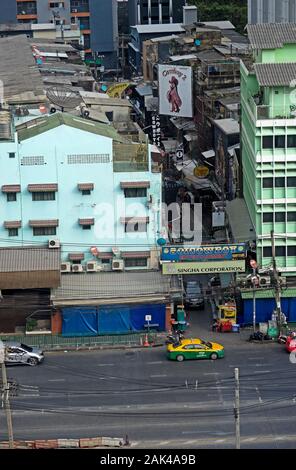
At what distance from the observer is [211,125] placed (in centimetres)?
4744

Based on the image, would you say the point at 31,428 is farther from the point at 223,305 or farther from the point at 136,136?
the point at 136,136

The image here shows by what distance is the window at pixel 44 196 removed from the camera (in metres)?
30.8

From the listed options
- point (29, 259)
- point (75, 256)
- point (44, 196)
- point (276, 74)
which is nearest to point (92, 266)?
point (75, 256)

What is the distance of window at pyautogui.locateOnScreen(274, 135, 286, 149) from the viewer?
29516 mm

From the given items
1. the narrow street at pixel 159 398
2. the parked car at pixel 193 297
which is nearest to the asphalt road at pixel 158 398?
the narrow street at pixel 159 398

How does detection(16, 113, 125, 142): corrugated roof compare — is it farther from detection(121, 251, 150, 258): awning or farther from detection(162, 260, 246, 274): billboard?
detection(162, 260, 246, 274): billboard

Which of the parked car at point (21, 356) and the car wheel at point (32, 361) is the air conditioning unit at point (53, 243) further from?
the car wheel at point (32, 361)

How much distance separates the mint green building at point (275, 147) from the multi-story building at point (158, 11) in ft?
189

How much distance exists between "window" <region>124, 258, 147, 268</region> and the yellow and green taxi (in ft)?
15.9

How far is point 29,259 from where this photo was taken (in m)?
29.9

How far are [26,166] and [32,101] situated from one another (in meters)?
8.96

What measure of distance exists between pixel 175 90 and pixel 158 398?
32.6 meters

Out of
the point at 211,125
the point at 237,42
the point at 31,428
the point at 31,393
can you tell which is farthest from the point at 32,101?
the point at 237,42

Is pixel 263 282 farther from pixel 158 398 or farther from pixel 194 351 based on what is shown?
pixel 158 398
